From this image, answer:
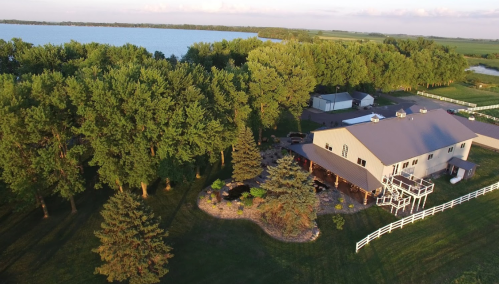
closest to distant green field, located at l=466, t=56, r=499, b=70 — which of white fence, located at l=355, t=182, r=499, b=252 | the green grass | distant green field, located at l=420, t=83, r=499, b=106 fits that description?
the green grass

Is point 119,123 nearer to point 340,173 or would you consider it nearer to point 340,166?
point 340,173

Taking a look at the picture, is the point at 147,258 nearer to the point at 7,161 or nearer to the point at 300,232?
the point at 300,232

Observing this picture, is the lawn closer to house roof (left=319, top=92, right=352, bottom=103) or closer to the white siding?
the white siding

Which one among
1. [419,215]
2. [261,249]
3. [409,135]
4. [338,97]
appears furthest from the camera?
[338,97]

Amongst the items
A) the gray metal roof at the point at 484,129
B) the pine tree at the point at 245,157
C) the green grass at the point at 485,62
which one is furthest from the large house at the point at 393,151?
the green grass at the point at 485,62

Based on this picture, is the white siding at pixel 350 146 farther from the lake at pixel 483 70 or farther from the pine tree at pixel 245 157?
the lake at pixel 483 70

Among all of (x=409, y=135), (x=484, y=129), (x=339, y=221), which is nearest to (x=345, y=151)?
(x=409, y=135)

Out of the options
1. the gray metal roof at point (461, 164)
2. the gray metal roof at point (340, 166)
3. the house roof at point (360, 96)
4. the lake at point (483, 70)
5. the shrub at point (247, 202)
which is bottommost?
the shrub at point (247, 202)
